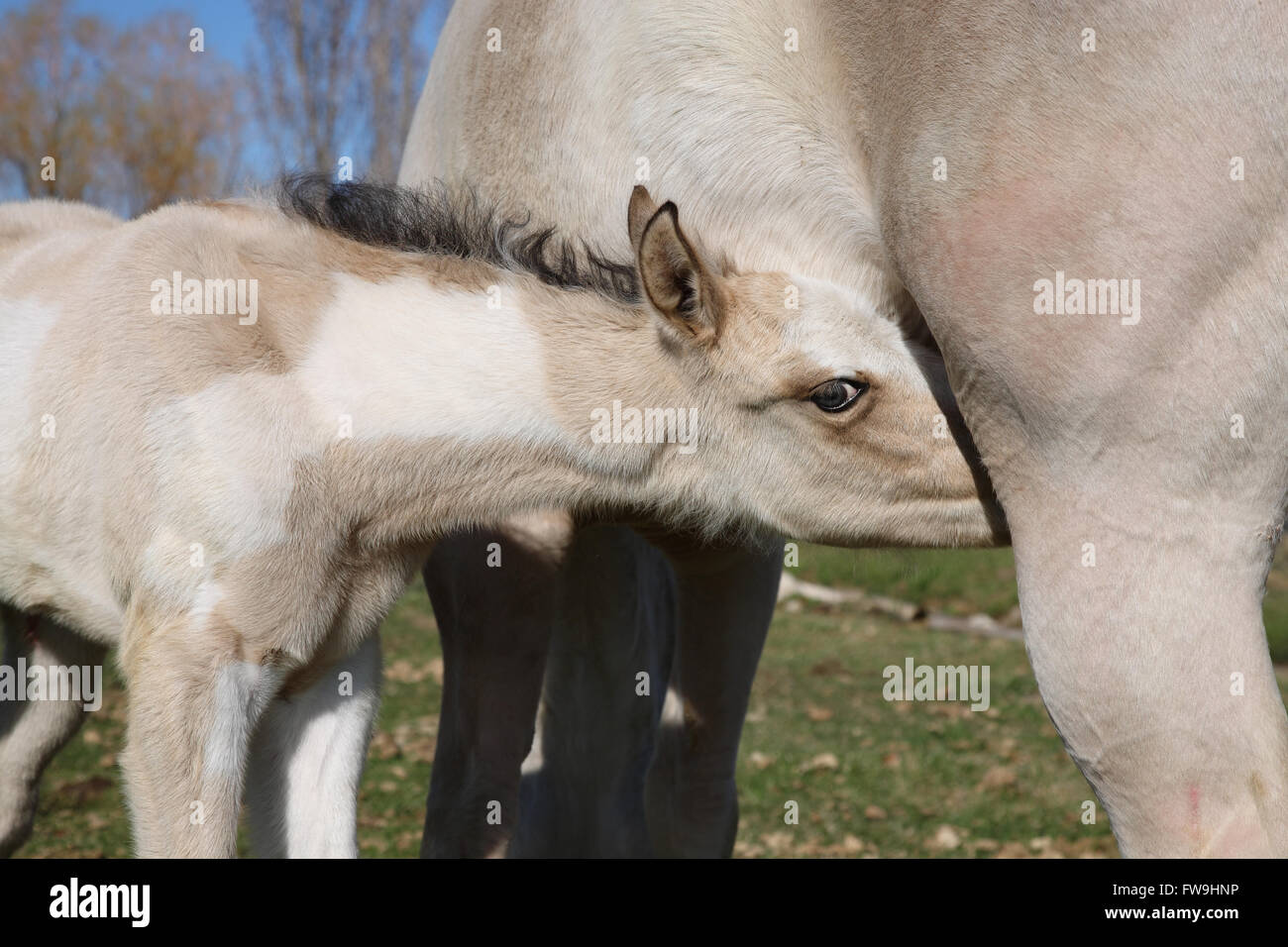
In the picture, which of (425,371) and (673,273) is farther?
(425,371)

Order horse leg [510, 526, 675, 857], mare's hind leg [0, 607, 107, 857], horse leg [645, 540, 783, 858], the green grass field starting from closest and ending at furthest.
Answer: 1. mare's hind leg [0, 607, 107, 857]
2. horse leg [645, 540, 783, 858]
3. horse leg [510, 526, 675, 857]
4. the green grass field

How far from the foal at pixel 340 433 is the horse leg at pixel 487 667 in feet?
1.44

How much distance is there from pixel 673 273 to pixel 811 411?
1.53 ft

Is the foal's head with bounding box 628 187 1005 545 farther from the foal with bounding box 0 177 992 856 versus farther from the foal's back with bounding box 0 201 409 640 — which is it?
the foal's back with bounding box 0 201 409 640

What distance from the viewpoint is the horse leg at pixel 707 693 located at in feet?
13.6

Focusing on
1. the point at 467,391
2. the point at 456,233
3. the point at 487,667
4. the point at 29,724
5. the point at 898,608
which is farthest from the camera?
the point at 898,608

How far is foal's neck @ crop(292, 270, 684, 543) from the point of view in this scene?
2.93 meters

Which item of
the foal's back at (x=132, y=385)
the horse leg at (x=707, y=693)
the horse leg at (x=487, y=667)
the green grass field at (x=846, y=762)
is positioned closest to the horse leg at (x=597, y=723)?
the horse leg at (x=707, y=693)

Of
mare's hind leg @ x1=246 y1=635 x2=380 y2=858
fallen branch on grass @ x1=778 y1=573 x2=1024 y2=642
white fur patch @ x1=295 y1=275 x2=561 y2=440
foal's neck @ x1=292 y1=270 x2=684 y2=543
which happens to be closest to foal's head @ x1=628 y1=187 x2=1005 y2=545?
foal's neck @ x1=292 y1=270 x2=684 y2=543

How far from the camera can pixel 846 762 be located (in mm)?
7746

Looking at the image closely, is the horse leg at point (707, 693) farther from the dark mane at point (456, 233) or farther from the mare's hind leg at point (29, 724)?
the mare's hind leg at point (29, 724)

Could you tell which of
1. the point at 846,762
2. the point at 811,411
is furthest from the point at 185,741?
the point at 846,762

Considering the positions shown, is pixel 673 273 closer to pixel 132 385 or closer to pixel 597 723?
pixel 132 385

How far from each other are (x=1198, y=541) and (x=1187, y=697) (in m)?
0.26
